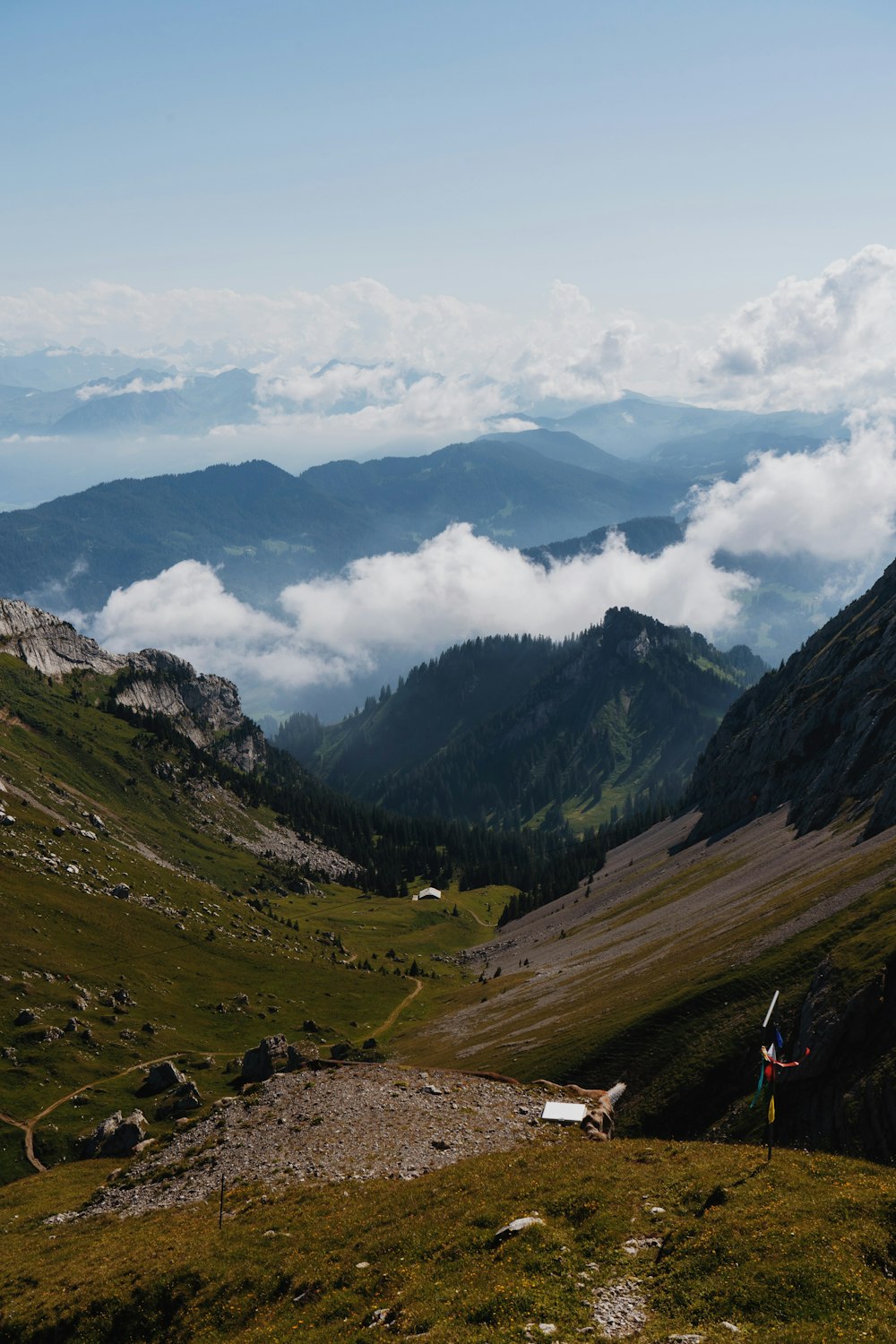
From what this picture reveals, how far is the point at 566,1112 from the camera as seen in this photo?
59625 mm

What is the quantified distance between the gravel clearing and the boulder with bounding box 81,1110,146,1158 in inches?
598

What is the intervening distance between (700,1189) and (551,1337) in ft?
39.7

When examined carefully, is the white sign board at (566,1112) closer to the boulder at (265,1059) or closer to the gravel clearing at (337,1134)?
the gravel clearing at (337,1134)

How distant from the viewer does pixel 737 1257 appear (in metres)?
30.1

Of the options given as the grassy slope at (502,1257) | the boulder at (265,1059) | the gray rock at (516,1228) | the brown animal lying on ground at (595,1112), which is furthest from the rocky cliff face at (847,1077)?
the boulder at (265,1059)

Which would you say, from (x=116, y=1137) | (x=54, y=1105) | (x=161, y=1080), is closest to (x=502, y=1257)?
(x=116, y=1137)

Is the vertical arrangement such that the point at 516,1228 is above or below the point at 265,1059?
above

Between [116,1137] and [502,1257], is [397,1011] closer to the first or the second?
[116,1137]

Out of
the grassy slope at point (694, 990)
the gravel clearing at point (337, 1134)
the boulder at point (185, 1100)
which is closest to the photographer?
the gravel clearing at point (337, 1134)

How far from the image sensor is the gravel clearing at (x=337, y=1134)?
181ft

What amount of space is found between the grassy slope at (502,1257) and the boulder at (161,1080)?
154 feet

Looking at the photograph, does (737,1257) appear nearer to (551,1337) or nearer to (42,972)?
(551,1337)

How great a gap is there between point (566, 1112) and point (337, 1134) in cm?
1654

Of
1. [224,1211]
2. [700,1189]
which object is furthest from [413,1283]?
[224,1211]
